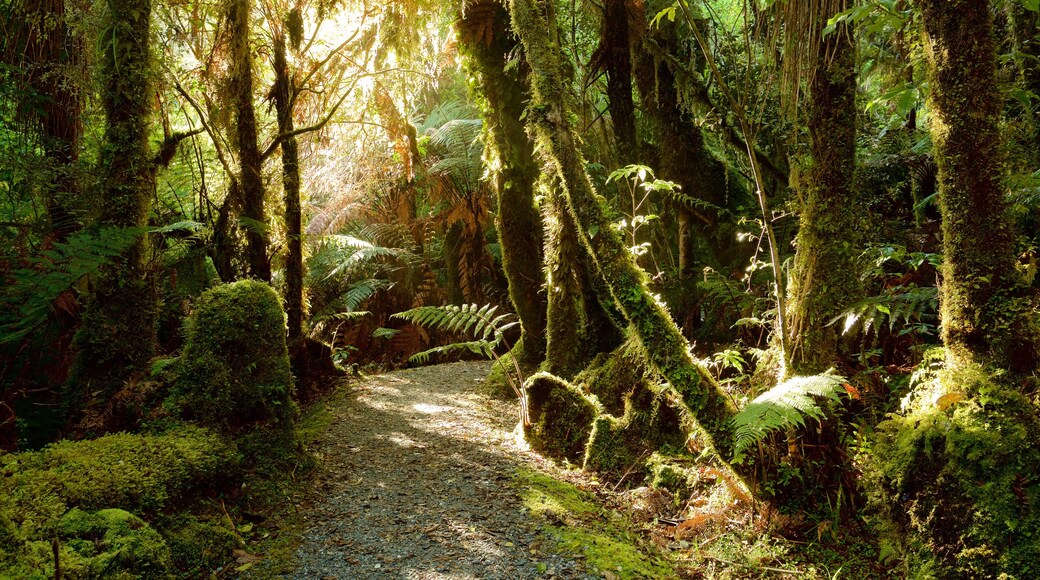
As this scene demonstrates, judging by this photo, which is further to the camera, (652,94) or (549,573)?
(652,94)

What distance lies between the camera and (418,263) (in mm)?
13242

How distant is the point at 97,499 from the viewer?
2762mm

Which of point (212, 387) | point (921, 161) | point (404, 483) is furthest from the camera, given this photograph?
point (921, 161)

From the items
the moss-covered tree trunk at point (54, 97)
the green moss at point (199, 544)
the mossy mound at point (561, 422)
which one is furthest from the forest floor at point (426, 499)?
the moss-covered tree trunk at point (54, 97)

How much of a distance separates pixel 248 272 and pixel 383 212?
778 cm

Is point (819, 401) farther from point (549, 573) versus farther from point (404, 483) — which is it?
point (404, 483)

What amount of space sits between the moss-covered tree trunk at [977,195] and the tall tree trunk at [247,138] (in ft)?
19.6

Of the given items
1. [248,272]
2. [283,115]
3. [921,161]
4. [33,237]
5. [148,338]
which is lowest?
[148,338]

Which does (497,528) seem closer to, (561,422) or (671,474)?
(671,474)

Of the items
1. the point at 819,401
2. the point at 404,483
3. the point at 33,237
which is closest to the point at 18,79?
the point at 33,237

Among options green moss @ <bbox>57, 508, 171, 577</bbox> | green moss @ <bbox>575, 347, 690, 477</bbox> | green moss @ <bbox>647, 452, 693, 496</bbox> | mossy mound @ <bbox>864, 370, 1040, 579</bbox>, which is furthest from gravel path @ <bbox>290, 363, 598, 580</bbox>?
mossy mound @ <bbox>864, 370, 1040, 579</bbox>

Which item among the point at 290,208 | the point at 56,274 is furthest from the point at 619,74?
the point at 56,274

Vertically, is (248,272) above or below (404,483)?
above

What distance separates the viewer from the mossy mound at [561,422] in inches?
200
